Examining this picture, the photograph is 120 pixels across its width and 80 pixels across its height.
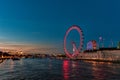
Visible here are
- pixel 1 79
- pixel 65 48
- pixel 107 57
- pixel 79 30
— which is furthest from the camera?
pixel 107 57

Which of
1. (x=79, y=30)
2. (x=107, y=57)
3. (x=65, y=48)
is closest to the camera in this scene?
(x=79, y=30)

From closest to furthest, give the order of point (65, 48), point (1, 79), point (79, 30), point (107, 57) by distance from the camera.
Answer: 1. point (1, 79)
2. point (79, 30)
3. point (65, 48)
4. point (107, 57)

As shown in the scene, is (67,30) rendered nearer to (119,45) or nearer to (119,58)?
(119,58)

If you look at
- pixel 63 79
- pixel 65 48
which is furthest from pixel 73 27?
pixel 63 79

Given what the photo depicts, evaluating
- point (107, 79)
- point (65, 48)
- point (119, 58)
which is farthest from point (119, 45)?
point (107, 79)

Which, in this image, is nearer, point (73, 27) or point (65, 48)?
point (73, 27)

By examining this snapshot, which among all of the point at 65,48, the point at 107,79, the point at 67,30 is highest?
the point at 67,30

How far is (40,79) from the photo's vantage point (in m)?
50.7

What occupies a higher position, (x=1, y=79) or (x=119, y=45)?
(x=119, y=45)

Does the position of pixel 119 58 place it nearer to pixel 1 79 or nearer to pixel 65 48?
pixel 65 48

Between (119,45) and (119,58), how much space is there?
29.5m

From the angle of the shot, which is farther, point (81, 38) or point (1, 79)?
point (81, 38)

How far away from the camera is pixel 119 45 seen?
19938 centimetres

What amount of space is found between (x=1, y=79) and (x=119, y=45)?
160601 mm
